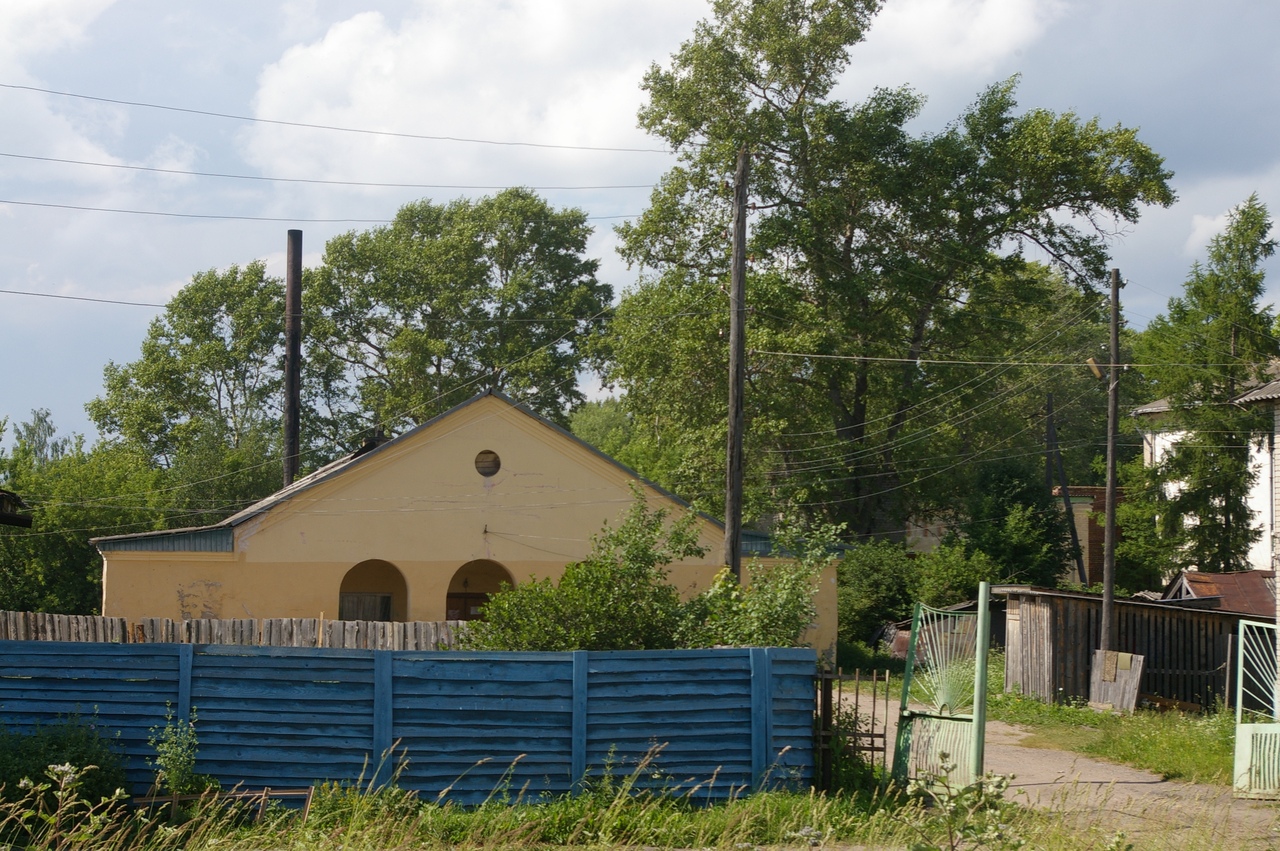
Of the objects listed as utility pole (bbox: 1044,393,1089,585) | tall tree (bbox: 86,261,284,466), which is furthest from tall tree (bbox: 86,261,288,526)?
utility pole (bbox: 1044,393,1089,585)

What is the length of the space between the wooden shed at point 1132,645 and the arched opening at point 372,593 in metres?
13.6

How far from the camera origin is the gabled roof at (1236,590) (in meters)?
28.5

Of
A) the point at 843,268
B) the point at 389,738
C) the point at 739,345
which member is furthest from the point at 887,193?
the point at 389,738

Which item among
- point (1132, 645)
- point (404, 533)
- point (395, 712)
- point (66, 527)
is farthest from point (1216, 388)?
point (66, 527)

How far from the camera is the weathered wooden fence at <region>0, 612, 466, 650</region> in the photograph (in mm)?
14234

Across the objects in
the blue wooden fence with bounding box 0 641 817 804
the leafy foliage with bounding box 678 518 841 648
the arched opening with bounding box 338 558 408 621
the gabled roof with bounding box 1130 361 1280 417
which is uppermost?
the gabled roof with bounding box 1130 361 1280 417

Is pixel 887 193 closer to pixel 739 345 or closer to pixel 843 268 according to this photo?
pixel 843 268

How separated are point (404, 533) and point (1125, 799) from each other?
1606cm

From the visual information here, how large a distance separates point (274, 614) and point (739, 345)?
11.1 metres

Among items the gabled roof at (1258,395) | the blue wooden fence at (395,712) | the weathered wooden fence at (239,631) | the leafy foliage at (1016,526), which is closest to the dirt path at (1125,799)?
the blue wooden fence at (395,712)

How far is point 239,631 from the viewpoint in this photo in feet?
48.9

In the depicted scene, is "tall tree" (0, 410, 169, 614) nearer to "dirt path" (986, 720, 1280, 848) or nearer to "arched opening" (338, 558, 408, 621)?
"arched opening" (338, 558, 408, 621)

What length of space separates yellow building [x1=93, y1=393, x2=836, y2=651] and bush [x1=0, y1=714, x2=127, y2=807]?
1312cm

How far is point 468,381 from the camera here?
159ft
